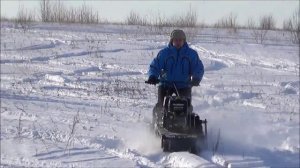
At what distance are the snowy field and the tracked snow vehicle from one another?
234 millimetres

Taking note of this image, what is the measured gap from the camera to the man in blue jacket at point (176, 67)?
27.5 feet

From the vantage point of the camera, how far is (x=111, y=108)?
10695 millimetres

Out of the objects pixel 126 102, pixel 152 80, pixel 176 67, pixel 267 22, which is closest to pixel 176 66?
pixel 176 67

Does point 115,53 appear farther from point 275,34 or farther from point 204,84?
point 275,34

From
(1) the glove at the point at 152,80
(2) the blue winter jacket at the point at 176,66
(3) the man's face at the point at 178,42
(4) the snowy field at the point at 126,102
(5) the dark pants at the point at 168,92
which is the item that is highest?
(3) the man's face at the point at 178,42

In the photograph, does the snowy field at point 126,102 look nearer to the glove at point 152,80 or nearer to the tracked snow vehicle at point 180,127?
the tracked snow vehicle at point 180,127

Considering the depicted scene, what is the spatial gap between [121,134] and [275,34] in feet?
57.8

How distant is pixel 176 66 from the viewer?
8.44m

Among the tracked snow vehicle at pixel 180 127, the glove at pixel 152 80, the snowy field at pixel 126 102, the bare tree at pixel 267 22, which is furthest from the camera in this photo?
the bare tree at pixel 267 22

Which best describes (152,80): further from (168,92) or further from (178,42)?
(178,42)

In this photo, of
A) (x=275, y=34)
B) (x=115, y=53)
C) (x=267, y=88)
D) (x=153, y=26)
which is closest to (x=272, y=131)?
(x=267, y=88)

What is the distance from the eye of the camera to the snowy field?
7164 millimetres

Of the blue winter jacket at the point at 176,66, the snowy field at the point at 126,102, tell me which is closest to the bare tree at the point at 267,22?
the snowy field at the point at 126,102

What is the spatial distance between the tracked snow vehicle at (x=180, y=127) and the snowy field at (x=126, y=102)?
23 cm
